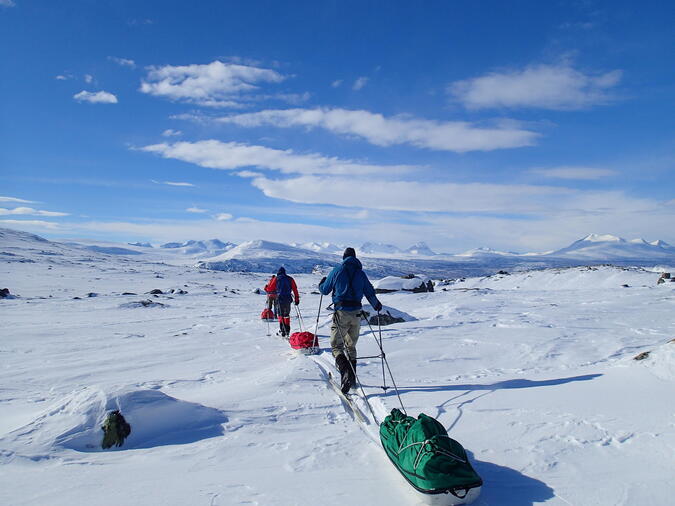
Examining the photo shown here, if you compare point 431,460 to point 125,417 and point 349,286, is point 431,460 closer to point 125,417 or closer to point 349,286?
point 125,417

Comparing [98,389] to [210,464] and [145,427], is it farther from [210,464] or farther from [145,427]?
[210,464]

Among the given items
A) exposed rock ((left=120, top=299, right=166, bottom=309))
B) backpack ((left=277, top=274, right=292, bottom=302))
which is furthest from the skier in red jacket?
exposed rock ((left=120, top=299, right=166, bottom=309))

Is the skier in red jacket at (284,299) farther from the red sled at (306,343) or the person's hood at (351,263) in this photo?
the person's hood at (351,263)

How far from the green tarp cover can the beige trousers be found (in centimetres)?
318

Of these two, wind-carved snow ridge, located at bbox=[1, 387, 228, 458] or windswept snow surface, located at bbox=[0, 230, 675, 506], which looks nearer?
windswept snow surface, located at bbox=[0, 230, 675, 506]

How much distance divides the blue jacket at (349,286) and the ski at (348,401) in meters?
1.33

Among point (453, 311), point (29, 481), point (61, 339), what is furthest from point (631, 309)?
point (61, 339)

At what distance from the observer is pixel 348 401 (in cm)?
595

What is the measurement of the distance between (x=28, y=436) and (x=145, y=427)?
1153mm

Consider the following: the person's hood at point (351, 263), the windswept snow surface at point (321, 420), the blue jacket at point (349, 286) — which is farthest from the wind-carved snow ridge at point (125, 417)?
the person's hood at point (351, 263)

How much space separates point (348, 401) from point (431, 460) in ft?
9.91

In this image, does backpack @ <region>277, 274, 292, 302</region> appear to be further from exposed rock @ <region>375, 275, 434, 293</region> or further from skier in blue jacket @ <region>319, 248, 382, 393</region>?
exposed rock @ <region>375, 275, 434, 293</region>

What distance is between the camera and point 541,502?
3.09 meters

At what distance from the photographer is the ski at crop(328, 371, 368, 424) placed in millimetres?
5262
